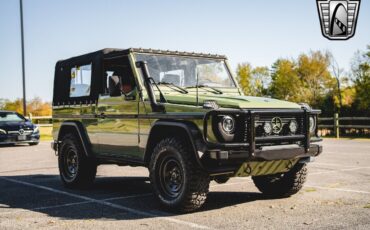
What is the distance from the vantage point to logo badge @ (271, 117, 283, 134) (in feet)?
20.1

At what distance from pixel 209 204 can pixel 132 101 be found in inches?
74.4

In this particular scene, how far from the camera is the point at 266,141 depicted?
595cm

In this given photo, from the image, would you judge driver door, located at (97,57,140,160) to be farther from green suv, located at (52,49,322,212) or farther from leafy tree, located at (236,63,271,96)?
leafy tree, located at (236,63,271,96)

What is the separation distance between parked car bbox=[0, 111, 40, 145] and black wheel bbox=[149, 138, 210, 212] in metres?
14.8

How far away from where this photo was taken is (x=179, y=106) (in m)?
6.22

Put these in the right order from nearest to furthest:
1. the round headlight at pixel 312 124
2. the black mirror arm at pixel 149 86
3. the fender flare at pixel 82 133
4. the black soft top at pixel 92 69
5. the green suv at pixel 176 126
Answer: the green suv at pixel 176 126, the black mirror arm at pixel 149 86, the round headlight at pixel 312 124, the black soft top at pixel 92 69, the fender flare at pixel 82 133

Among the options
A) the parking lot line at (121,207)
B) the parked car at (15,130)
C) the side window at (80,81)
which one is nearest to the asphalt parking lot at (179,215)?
the parking lot line at (121,207)

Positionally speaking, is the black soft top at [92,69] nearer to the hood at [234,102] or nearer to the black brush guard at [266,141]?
the hood at [234,102]

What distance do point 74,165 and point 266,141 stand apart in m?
4.22

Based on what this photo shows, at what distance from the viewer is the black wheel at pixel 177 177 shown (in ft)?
19.4

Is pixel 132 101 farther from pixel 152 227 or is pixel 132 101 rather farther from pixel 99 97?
pixel 152 227

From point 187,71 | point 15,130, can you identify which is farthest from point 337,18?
point 15,130

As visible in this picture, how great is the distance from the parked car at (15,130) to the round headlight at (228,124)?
52.0 ft

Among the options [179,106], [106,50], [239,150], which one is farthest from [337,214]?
[106,50]
